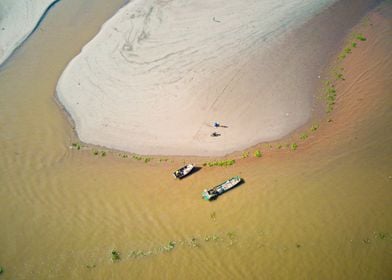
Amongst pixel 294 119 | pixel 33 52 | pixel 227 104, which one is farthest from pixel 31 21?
pixel 294 119

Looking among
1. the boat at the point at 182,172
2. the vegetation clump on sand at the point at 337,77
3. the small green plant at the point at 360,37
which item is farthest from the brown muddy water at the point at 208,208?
the small green plant at the point at 360,37

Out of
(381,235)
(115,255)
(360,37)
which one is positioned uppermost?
(360,37)

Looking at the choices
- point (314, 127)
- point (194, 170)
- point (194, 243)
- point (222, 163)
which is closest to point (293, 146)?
point (314, 127)

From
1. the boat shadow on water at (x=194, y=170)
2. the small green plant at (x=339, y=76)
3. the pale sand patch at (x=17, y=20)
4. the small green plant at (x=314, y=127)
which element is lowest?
the small green plant at (x=314, y=127)

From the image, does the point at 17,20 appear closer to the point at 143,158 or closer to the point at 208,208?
the point at 143,158

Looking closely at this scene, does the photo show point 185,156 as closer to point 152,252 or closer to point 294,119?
point 152,252

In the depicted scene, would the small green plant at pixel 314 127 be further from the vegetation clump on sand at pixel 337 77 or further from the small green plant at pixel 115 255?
the small green plant at pixel 115 255
